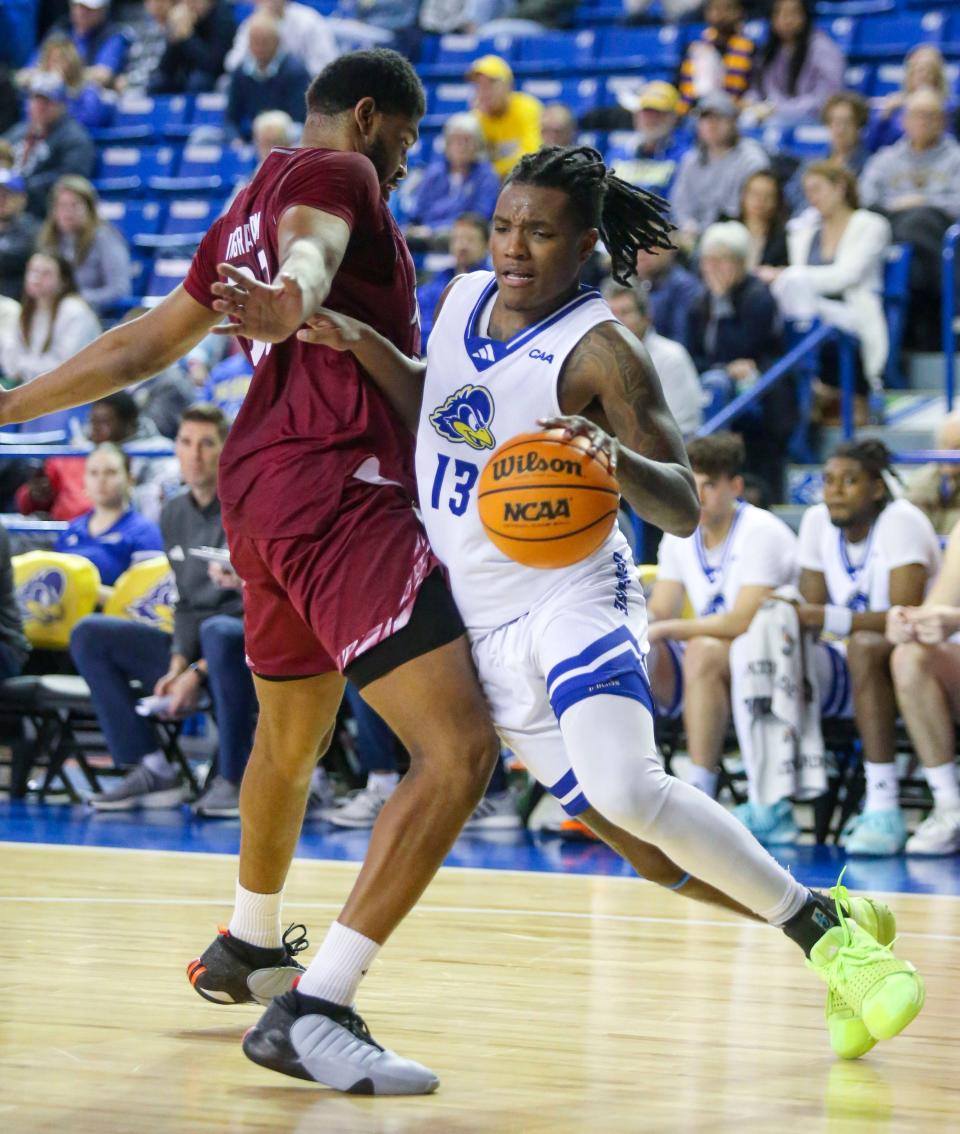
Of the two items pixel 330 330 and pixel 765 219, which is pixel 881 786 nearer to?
pixel 765 219

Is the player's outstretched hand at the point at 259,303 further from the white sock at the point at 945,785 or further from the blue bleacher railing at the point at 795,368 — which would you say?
the blue bleacher railing at the point at 795,368

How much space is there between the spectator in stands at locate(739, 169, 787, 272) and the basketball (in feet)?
20.7

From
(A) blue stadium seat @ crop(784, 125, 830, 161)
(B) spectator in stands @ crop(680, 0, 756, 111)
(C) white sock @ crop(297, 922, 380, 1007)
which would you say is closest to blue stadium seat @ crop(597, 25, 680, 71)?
(B) spectator in stands @ crop(680, 0, 756, 111)

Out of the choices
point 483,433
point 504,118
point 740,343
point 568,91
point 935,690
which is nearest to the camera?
point 483,433

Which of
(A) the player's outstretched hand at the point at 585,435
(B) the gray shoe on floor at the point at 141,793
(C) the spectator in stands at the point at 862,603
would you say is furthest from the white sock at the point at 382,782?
(A) the player's outstretched hand at the point at 585,435

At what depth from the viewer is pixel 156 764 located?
753 cm

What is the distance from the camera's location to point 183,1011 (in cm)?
367

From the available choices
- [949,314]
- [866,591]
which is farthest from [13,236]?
[866,591]

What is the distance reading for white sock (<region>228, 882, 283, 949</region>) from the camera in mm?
3621

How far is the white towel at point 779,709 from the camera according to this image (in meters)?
6.55

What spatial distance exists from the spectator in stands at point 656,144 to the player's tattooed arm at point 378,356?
24.7ft

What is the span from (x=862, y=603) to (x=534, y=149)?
10.9 ft

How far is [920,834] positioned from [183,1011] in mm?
3486

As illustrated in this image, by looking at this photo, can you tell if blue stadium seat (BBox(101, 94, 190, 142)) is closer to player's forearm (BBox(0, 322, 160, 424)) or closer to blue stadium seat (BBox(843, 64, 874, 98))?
blue stadium seat (BBox(843, 64, 874, 98))
